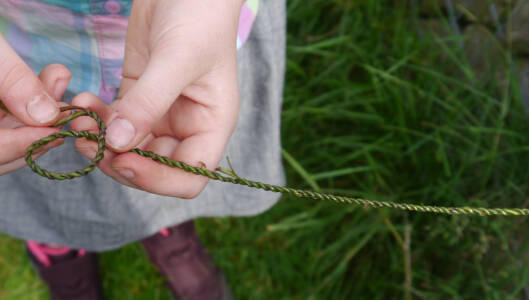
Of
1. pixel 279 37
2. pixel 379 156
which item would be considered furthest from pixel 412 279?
pixel 279 37

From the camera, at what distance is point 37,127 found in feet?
1.87

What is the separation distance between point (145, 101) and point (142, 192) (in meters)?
0.44

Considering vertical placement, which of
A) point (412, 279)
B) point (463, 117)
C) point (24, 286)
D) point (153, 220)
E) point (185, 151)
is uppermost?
point (185, 151)

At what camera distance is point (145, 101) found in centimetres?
53

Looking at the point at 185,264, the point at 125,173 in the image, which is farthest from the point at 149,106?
the point at 185,264

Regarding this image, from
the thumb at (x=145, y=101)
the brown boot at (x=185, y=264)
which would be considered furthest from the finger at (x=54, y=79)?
the brown boot at (x=185, y=264)

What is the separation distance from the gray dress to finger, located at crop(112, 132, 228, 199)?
10.8 inches

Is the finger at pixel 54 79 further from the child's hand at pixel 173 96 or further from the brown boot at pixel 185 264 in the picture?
the brown boot at pixel 185 264

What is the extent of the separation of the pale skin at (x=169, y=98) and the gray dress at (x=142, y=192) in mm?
228

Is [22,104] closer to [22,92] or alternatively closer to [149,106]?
[22,92]

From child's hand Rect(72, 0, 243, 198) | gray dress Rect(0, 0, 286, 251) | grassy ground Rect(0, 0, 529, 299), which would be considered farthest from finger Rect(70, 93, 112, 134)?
grassy ground Rect(0, 0, 529, 299)

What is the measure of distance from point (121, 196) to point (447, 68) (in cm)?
97

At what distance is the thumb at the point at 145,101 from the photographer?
1.74ft

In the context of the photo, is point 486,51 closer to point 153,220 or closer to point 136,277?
point 153,220
